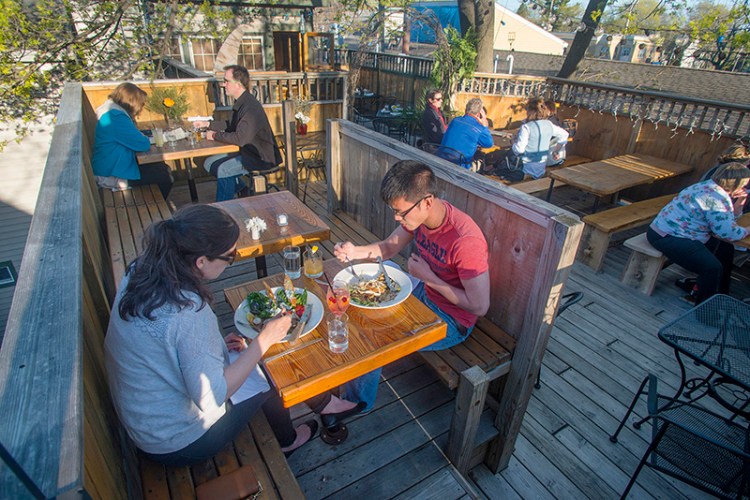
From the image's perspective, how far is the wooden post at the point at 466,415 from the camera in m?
2.14

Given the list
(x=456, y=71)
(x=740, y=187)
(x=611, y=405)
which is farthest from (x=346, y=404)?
(x=456, y=71)

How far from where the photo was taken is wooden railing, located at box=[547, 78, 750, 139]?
5.72 meters

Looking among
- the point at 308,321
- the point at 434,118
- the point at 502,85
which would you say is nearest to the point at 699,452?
the point at 308,321

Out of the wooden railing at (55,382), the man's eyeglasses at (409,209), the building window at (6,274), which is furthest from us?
the building window at (6,274)

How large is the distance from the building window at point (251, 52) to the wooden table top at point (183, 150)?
306 inches

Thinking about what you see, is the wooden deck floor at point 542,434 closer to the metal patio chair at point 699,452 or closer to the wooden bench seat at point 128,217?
the metal patio chair at point 699,452

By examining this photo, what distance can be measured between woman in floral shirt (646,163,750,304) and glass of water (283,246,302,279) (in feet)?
11.6

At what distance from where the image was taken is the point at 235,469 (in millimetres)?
1754

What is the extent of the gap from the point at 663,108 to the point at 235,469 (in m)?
7.39

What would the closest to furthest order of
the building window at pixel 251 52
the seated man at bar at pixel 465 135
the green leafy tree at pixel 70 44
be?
1. the seated man at bar at pixel 465 135
2. the green leafy tree at pixel 70 44
3. the building window at pixel 251 52

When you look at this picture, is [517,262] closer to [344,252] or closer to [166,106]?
[344,252]

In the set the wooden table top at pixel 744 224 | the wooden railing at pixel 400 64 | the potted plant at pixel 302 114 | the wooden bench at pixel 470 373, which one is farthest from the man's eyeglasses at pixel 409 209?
the wooden railing at pixel 400 64

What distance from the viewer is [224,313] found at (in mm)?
3547

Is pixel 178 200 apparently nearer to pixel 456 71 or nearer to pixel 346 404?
pixel 346 404
